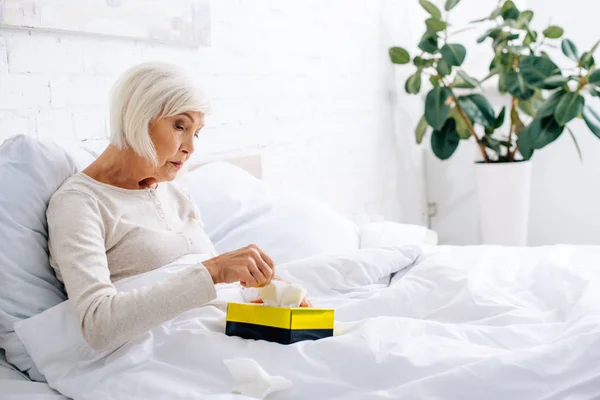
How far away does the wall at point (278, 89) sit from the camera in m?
1.79

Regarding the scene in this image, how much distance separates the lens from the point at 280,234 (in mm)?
1955

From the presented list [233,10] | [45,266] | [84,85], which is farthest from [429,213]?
[45,266]

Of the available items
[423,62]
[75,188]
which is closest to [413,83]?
[423,62]

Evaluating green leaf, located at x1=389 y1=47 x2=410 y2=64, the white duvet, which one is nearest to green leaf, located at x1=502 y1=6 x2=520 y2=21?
green leaf, located at x1=389 y1=47 x2=410 y2=64

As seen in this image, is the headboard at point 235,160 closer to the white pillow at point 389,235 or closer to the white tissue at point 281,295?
the white pillow at point 389,235

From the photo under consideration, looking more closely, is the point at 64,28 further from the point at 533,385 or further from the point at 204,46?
the point at 533,385

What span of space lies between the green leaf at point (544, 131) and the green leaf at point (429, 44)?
0.60 metres

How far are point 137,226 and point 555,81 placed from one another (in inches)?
86.4

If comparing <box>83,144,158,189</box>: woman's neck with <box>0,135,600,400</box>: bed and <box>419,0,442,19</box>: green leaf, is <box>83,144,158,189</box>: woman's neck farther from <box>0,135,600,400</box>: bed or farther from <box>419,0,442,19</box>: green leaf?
<box>419,0,442,19</box>: green leaf

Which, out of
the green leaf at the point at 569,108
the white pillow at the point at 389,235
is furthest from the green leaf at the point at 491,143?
the white pillow at the point at 389,235

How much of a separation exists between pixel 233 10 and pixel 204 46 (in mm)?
216

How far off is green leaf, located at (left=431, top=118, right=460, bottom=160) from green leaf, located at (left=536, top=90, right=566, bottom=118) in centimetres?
49

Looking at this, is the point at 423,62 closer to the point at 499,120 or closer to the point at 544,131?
the point at 499,120

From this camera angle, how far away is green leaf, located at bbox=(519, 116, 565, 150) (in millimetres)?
3158
